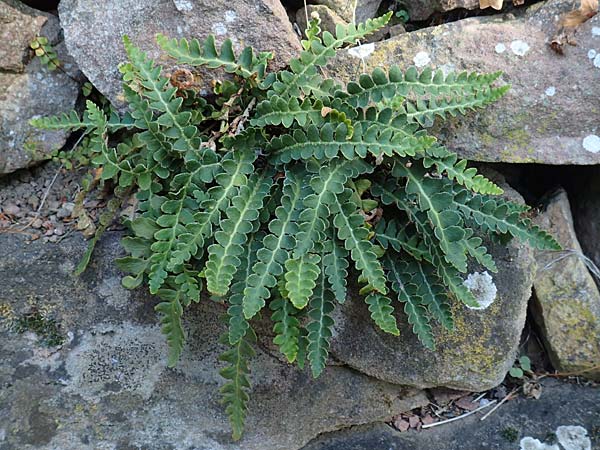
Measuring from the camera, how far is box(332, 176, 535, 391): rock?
3246 mm

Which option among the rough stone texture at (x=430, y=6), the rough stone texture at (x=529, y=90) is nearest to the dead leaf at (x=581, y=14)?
the rough stone texture at (x=529, y=90)

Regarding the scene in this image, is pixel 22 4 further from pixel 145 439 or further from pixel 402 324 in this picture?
pixel 402 324

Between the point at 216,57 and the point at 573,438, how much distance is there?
2673 mm

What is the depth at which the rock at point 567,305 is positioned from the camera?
348 cm

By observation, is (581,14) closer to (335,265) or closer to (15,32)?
(335,265)

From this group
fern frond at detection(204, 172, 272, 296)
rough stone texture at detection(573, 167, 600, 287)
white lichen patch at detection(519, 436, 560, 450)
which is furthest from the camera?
rough stone texture at detection(573, 167, 600, 287)

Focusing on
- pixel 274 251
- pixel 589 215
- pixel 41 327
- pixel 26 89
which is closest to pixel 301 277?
pixel 274 251

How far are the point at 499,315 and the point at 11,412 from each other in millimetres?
2441

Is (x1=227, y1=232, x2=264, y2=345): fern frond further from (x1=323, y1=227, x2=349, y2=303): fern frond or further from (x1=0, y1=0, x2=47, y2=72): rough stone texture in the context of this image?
(x1=0, y1=0, x2=47, y2=72): rough stone texture

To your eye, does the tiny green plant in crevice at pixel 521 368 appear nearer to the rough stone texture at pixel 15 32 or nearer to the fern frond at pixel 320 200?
the fern frond at pixel 320 200

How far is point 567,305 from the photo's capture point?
352 centimetres

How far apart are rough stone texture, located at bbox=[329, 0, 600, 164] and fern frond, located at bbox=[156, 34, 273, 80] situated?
1.72ft

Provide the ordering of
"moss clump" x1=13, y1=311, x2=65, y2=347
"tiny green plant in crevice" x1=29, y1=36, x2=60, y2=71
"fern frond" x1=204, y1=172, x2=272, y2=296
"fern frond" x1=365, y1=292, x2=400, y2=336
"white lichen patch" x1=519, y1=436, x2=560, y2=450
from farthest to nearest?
"tiny green plant in crevice" x1=29, y1=36, x2=60, y2=71, "white lichen patch" x1=519, y1=436, x2=560, y2=450, "moss clump" x1=13, y1=311, x2=65, y2=347, "fern frond" x1=365, y1=292, x2=400, y2=336, "fern frond" x1=204, y1=172, x2=272, y2=296

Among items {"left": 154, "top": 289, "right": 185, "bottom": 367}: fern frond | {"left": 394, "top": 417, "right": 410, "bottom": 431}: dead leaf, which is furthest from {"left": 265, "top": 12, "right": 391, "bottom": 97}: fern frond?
{"left": 394, "top": 417, "right": 410, "bottom": 431}: dead leaf
